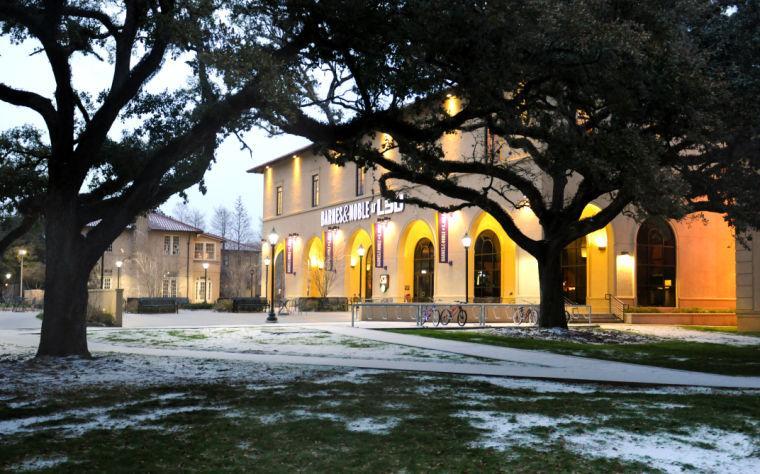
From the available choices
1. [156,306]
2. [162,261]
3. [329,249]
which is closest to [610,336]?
[156,306]

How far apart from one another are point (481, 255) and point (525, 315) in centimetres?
1165

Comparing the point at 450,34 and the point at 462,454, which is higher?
the point at 450,34

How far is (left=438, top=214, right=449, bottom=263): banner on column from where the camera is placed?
40.2 m

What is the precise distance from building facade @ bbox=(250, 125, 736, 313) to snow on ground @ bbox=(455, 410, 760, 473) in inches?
798

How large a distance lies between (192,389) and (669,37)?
9.78 meters

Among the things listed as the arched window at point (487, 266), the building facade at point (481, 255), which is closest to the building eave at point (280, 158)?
the building facade at point (481, 255)

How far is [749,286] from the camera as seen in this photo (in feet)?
92.4

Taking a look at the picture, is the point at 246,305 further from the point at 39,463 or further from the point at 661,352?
the point at 39,463

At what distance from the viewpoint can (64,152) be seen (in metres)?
14.7

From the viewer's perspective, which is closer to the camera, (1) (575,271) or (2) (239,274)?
(1) (575,271)

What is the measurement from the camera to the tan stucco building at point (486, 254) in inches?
1414

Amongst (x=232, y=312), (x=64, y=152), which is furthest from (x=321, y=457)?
(x=232, y=312)

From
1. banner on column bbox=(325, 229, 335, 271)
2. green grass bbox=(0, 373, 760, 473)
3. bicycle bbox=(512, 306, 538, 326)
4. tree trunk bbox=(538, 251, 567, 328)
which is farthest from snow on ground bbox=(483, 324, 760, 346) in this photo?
banner on column bbox=(325, 229, 335, 271)

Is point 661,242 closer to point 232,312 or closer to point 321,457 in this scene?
point 232,312
